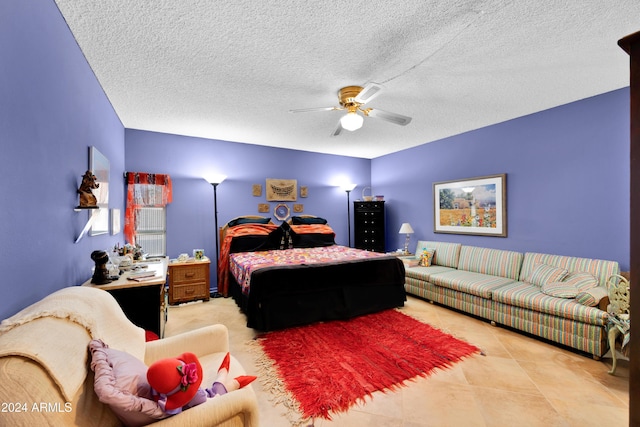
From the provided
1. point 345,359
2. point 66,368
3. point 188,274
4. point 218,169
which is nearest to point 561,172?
point 345,359

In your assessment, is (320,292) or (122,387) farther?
(320,292)

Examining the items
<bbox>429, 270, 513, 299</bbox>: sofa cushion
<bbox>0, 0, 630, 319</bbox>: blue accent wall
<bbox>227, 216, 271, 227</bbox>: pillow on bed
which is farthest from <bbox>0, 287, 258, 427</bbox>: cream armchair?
<bbox>227, 216, 271, 227</bbox>: pillow on bed

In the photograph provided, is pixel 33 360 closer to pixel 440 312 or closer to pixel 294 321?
pixel 294 321

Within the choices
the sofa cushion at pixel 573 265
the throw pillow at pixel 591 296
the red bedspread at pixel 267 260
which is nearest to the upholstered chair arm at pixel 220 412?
the red bedspread at pixel 267 260

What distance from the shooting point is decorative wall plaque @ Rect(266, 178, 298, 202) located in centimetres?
536

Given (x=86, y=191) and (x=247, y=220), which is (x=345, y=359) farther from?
(x=247, y=220)

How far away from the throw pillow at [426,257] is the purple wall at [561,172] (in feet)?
1.58

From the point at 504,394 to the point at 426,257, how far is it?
2.71m

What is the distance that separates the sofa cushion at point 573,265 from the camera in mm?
2876

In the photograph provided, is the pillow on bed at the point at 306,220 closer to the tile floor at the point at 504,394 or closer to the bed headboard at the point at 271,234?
the bed headboard at the point at 271,234

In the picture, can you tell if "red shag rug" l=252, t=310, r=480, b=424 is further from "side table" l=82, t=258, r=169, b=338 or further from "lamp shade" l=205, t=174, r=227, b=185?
"lamp shade" l=205, t=174, r=227, b=185

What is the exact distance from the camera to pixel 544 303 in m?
2.78

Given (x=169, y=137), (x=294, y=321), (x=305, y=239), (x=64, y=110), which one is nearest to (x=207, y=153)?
(x=169, y=137)

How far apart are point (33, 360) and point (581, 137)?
4.92m
